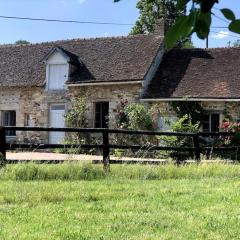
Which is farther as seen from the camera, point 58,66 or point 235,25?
point 58,66

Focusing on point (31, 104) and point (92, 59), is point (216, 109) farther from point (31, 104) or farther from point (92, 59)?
point (31, 104)

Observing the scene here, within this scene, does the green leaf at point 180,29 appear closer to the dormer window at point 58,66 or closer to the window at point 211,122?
the window at point 211,122

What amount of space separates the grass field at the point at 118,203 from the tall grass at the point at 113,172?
0.8 inches

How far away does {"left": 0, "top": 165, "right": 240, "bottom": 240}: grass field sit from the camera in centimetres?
571

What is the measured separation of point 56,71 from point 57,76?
262 millimetres

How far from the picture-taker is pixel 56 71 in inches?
1036

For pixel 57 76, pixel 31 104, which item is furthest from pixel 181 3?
pixel 31 104

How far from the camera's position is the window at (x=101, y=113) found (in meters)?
25.5

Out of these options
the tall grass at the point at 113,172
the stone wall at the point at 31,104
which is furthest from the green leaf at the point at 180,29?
the stone wall at the point at 31,104

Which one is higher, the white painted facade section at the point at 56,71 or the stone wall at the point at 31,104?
the white painted facade section at the point at 56,71

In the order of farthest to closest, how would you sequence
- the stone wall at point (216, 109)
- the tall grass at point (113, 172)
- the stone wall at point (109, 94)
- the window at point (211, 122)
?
the stone wall at point (109, 94) → the window at point (211, 122) → the stone wall at point (216, 109) → the tall grass at point (113, 172)

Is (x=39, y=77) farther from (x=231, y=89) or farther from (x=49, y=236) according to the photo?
(x=49, y=236)

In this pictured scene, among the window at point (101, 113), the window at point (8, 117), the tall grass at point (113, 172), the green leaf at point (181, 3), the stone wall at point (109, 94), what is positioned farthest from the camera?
the window at point (8, 117)

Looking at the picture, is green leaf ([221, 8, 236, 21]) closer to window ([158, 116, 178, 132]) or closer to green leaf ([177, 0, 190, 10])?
green leaf ([177, 0, 190, 10])
